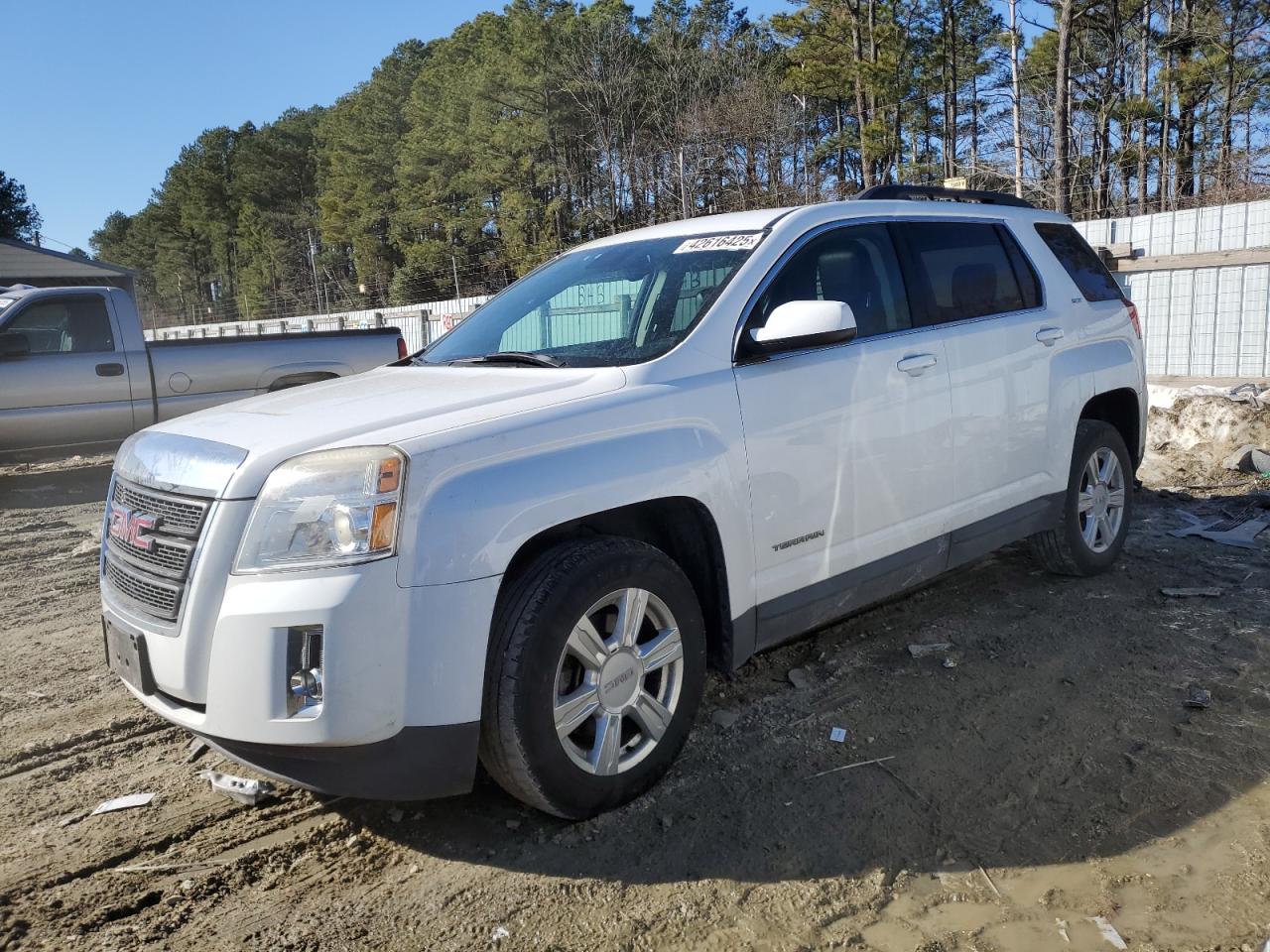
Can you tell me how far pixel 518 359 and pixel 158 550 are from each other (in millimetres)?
1412

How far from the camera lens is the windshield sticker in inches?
149

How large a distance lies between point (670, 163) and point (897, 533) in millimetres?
37577

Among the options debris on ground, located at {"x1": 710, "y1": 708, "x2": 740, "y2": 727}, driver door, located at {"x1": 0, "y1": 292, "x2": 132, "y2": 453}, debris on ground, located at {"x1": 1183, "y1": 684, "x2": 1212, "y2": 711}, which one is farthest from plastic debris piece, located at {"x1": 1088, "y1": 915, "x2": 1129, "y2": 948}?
driver door, located at {"x1": 0, "y1": 292, "x2": 132, "y2": 453}

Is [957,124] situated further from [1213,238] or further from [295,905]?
[295,905]

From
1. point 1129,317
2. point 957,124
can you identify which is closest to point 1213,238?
point 1129,317

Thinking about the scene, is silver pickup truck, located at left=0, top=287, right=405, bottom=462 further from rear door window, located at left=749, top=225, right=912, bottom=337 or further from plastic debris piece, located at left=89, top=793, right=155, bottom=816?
plastic debris piece, located at left=89, top=793, right=155, bottom=816

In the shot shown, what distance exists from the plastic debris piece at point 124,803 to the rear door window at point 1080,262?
4756 millimetres

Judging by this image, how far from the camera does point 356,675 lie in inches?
101

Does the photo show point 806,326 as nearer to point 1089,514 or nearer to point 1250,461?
point 1089,514

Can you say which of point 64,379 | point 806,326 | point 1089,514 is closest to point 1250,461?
point 1089,514

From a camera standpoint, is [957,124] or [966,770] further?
[957,124]

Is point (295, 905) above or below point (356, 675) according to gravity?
below

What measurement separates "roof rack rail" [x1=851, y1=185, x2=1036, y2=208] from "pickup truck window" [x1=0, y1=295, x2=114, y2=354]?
8495 mm

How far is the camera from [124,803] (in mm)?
3352
